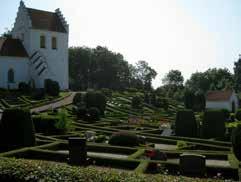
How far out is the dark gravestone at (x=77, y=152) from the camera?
15840 mm

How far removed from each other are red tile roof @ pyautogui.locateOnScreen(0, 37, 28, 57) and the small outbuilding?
27749 mm

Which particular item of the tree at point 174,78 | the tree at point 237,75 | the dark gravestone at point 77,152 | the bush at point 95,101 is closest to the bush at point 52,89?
the bush at point 95,101

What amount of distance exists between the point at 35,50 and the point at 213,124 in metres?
33.5

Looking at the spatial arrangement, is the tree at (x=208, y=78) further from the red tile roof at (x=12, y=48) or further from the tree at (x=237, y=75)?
the red tile roof at (x=12, y=48)

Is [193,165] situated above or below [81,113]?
below

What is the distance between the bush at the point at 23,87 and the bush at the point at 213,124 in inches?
1085

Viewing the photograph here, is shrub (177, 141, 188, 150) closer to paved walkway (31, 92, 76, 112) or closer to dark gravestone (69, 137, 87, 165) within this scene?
dark gravestone (69, 137, 87, 165)

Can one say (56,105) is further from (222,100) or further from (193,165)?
(193,165)

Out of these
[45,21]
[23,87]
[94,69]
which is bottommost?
[23,87]

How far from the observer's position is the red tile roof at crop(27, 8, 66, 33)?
55.5 meters

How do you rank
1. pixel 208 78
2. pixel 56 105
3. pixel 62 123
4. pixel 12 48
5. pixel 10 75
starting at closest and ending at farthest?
pixel 62 123
pixel 56 105
pixel 10 75
pixel 12 48
pixel 208 78

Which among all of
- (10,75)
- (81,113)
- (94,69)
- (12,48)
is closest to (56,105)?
(81,113)

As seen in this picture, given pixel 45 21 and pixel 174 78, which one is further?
pixel 174 78

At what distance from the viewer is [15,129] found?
63.0ft
